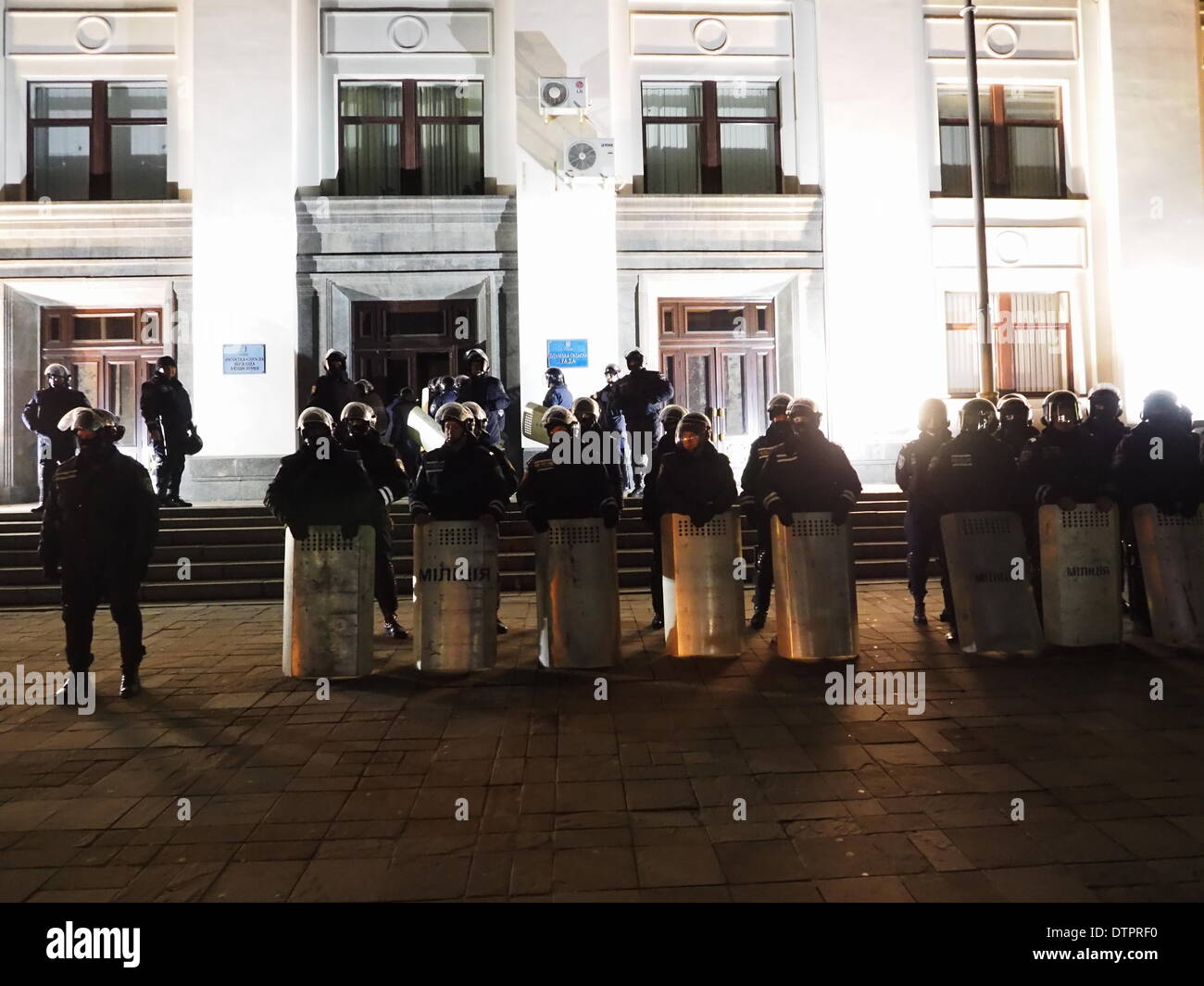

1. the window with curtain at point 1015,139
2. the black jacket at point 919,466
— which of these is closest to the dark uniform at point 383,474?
the black jacket at point 919,466

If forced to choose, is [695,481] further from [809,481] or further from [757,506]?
[757,506]

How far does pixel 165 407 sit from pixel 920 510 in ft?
30.9

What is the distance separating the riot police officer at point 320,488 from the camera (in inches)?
253

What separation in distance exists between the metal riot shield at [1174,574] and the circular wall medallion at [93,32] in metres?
17.3

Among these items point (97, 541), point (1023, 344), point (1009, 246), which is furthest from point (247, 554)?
point (1009, 246)

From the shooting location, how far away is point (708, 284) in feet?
51.5

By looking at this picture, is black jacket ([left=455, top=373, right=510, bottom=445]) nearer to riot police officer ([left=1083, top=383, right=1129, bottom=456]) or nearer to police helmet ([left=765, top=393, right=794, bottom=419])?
police helmet ([left=765, top=393, right=794, bottom=419])

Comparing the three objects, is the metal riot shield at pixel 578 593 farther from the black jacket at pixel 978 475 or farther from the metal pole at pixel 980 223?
the metal pole at pixel 980 223

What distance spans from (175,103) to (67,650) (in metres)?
12.5

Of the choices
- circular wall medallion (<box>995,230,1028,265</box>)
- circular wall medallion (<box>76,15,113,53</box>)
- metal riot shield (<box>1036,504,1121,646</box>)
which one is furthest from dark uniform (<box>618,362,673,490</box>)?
circular wall medallion (<box>76,15,113,53</box>)

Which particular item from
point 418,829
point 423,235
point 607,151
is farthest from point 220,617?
point 607,151

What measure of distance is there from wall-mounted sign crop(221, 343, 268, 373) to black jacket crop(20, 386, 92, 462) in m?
3.89

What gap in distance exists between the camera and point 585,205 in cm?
1512
